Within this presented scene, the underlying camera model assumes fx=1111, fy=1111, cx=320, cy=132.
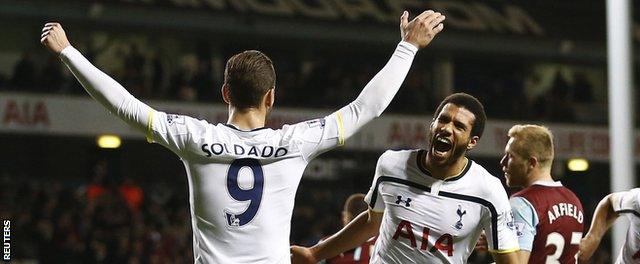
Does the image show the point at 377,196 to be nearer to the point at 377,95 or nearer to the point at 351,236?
the point at 351,236

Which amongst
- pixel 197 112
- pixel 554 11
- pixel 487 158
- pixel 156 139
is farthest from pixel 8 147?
pixel 156 139

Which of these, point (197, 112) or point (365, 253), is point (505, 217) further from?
point (197, 112)

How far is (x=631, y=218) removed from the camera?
20.2ft

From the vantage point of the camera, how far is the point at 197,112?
1777cm

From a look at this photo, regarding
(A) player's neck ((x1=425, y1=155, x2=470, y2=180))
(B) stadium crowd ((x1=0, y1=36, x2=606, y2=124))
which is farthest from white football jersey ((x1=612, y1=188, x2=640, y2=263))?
(B) stadium crowd ((x1=0, y1=36, x2=606, y2=124))

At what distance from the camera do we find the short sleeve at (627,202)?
6078 mm

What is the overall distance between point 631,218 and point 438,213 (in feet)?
5.38

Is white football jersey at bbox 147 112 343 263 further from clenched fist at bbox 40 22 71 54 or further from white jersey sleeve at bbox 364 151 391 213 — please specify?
white jersey sleeve at bbox 364 151 391 213

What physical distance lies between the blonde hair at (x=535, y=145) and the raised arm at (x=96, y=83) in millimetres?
2492

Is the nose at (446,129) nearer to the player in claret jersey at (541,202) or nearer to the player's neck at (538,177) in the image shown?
the player in claret jersey at (541,202)

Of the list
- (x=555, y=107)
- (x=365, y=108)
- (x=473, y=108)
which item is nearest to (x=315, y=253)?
(x=473, y=108)

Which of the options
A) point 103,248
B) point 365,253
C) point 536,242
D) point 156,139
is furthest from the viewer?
point 103,248

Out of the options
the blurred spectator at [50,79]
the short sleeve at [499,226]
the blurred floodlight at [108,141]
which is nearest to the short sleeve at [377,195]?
the short sleeve at [499,226]

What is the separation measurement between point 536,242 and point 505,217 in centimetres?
72
